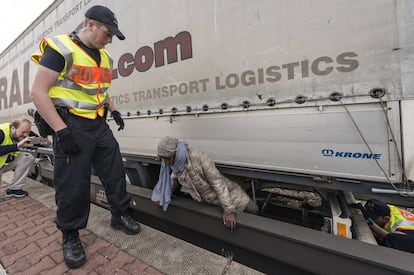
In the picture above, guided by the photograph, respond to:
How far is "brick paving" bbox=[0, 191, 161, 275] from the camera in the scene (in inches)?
76.6

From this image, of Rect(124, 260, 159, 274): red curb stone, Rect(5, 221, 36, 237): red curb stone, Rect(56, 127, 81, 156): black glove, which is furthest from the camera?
Rect(5, 221, 36, 237): red curb stone

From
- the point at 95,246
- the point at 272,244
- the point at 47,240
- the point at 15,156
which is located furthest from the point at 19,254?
the point at 15,156

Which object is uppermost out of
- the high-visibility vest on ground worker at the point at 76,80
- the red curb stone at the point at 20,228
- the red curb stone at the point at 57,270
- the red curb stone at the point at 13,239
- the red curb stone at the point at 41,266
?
the high-visibility vest on ground worker at the point at 76,80

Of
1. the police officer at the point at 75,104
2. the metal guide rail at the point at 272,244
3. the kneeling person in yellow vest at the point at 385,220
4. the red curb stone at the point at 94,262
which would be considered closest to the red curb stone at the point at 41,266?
the police officer at the point at 75,104

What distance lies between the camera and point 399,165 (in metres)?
1.39

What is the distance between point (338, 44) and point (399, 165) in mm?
828

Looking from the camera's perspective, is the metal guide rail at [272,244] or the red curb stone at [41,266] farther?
the red curb stone at [41,266]

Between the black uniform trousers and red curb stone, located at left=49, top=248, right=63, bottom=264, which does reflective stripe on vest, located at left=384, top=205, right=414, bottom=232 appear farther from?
red curb stone, located at left=49, top=248, right=63, bottom=264

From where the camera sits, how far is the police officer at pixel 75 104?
1776 millimetres

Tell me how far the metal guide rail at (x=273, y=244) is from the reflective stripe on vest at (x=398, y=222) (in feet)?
3.30

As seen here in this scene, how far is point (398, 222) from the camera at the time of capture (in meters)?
2.27

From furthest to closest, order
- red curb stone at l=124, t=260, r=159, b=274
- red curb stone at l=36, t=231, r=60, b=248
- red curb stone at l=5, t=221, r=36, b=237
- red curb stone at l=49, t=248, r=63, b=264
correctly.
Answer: red curb stone at l=5, t=221, r=36, b=237 → red curb stone at l=36, t=231, r=60, b=248 → red curb stone at l=49, t=248, r=63, b=264 → red curb stone at l=124, t=260, r=159, b=274

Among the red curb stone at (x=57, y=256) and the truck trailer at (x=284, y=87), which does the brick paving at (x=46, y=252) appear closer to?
the red curb stone at (x=57, y=256)

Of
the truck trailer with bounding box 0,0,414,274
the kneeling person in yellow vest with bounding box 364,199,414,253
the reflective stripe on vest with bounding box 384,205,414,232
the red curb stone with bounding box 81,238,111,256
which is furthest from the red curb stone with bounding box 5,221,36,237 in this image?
the reflective stripe on vest with bounding box 384,205,414,232
